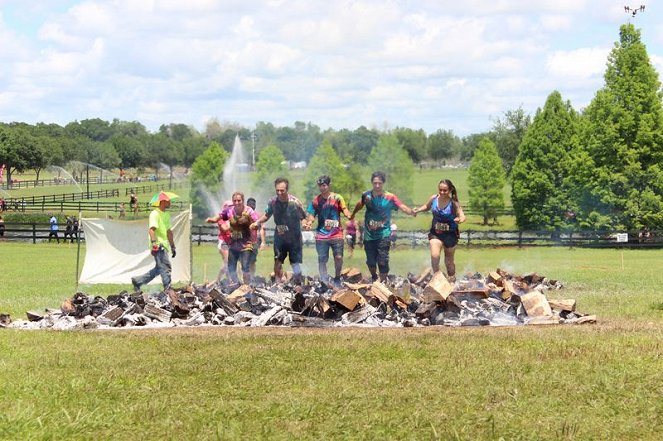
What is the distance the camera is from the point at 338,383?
8961 mm

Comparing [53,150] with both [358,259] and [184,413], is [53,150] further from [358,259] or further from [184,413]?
[184,413]

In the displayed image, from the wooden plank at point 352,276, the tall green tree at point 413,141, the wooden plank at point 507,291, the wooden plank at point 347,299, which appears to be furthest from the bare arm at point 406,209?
the tall green tree at point 413,141

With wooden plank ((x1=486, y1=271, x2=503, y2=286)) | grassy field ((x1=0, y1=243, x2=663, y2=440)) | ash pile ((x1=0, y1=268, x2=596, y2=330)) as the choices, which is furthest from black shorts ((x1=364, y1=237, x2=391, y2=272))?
grassy field ((x1=0, y1=243, x2=663, y2=440))

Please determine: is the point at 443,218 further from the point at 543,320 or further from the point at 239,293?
the point at 239,293

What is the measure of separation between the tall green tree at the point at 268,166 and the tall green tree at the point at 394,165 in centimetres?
946

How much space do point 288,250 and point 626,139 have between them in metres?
35.4

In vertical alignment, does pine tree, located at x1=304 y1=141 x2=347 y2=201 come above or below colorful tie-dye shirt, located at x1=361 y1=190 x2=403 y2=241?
above

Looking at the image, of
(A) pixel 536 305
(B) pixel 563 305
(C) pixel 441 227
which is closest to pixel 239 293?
(C) pixel 441 227

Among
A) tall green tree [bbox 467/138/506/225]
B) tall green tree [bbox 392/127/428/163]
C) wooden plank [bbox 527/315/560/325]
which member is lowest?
wooden plank [bbox 527/315/560/325]

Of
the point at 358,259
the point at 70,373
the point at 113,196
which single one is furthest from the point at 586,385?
the point at 113,196

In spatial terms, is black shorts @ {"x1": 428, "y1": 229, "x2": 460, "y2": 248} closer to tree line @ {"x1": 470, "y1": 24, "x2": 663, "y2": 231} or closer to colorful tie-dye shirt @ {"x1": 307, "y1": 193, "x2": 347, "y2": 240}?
colorful tie-dye shirt @ {"x1": 307, "y1": 193, "x2": 347, "y2": 240}

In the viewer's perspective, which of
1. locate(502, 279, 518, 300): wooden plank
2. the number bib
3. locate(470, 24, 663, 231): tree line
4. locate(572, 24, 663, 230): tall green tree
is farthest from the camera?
locate(572, 24, 663, 230): tall green tree

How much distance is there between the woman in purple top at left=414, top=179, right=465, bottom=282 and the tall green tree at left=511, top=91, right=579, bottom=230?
43.2m

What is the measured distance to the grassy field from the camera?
7.49m
